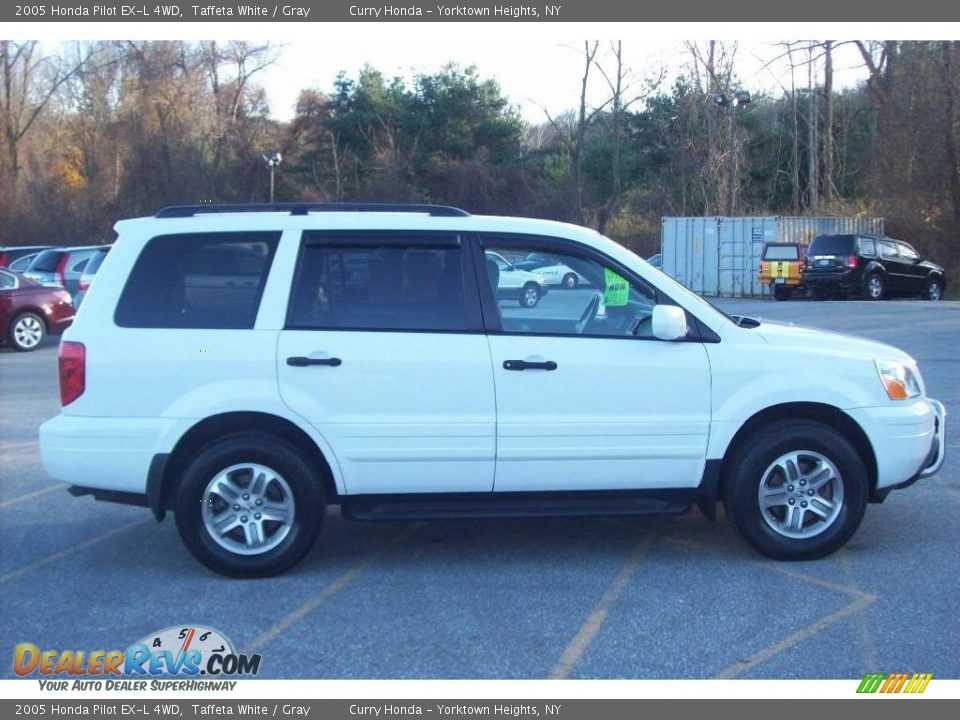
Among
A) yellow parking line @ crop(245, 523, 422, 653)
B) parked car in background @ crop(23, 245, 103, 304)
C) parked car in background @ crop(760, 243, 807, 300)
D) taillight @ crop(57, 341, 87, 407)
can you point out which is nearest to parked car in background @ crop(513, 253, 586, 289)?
yellow parking line @ crop(245, 523, 422, 653)

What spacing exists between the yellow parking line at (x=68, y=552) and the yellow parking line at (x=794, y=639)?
3.87 metres

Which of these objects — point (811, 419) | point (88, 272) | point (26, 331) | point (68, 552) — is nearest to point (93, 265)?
point (88, 272)

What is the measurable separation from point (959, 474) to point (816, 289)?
819 inches

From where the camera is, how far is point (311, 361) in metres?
5.48

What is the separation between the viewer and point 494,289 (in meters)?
5.70

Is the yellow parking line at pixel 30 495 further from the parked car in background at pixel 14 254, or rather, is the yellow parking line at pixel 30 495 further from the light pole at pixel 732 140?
the light pole at pixel 732 140

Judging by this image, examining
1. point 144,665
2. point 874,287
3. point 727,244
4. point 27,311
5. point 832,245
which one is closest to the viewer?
point 144,665

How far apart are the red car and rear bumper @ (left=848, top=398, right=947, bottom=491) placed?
50.9ft

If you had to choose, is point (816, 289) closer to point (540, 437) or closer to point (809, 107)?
point (809, 107)

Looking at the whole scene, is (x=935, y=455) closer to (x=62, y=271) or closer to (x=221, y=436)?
(x=221, y=436)

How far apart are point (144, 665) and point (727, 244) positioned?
1156 inches

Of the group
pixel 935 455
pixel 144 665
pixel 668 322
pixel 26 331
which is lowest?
pixel 144 665

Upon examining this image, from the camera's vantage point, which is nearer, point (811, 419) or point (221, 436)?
point (221, 436)

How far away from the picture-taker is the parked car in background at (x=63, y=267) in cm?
2102
